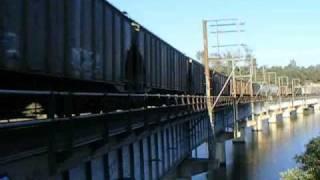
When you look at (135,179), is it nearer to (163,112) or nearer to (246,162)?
(163,112)

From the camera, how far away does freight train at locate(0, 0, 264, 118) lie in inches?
517

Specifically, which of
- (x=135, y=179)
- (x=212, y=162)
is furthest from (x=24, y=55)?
(x=212, y=162)

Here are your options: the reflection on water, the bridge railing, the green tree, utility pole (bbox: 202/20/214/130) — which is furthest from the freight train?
the reflection on water

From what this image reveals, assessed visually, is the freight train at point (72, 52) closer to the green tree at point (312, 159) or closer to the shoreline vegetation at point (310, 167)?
the shoreline vegetation at point (310, 167)

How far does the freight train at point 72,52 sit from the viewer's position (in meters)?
13.1

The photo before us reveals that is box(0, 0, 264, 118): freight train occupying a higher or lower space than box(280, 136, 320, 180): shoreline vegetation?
higher

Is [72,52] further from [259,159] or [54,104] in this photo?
[259,159]

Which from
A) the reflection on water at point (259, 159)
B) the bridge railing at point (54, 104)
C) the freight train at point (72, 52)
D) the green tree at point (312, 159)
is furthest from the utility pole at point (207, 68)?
the bridge railing at point (54, 104)

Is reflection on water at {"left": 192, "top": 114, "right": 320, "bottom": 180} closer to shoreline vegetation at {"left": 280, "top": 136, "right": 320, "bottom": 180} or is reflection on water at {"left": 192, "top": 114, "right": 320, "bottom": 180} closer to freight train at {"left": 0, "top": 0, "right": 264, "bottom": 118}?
shoreline vegetation at {"left": 280, "top": 136, "right": 320, "bottom": 180}

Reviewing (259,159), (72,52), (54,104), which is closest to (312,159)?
(72,52)

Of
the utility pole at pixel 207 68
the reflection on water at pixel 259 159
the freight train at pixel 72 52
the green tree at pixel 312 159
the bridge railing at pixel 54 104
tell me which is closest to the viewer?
the bridge railing at pixel 54 104

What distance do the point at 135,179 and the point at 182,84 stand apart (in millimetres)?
23032

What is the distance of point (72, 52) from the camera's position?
17.6 m

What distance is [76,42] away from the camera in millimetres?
18000
